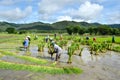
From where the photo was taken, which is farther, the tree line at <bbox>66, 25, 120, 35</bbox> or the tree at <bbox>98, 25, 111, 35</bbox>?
the tree at <bbox>98, 25, 111, 35</bbox>

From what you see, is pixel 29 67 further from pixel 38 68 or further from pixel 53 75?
pixel 53 75

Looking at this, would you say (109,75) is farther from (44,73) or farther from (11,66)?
(11,66)

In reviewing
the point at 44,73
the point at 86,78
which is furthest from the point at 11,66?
the point at 86,78

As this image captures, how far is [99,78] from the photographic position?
17812 millimetres

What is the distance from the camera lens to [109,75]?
18969 millimetres

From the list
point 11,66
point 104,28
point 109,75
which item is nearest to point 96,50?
point 109,75

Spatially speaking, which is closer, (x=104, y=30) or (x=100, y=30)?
(x=104, y=30)

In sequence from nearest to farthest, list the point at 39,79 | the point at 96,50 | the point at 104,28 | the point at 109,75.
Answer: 1. the point at 39,79
2. the point at 109,75
3. the point at 96,50
4. the point at 104,28

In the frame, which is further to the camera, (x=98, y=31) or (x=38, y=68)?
(x=98, y=31)

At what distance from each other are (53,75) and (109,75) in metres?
4.82

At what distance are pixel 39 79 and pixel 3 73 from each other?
3.19 metres

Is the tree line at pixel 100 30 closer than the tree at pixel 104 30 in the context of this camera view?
Yes

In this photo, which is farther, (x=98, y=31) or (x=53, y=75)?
(x=98, y=31)

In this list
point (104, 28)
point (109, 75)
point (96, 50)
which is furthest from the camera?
point (104, 28)
